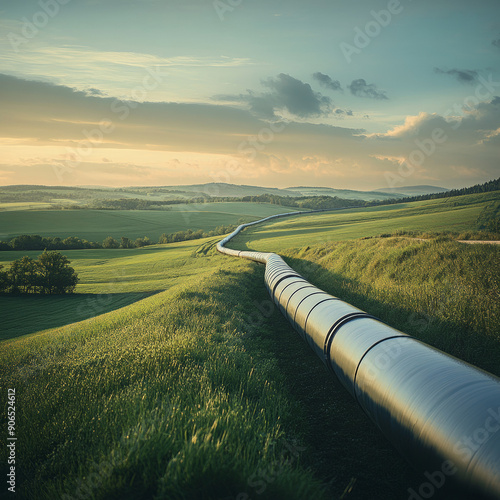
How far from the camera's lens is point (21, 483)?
11.1 feet

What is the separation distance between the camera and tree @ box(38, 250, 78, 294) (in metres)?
32.7

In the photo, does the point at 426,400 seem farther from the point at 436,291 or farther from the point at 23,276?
the point at 23,276

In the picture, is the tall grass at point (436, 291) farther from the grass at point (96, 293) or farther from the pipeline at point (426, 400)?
the grass at point (96, 293)

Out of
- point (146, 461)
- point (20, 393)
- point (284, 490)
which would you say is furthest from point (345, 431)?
point (20, 393)

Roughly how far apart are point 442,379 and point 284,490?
2.40 metres

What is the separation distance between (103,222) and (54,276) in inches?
2608

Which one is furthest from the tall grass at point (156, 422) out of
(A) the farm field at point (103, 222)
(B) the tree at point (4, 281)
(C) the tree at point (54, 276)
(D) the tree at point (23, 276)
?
(A) the farm field at point (103, 222)

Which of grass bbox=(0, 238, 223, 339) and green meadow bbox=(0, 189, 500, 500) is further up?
green meadow bbox=(0, 189, 500, 500)

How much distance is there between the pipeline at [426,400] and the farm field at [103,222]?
8002 centimetres

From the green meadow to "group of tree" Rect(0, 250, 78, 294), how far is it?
1066 inches

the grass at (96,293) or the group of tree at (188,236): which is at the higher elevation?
the group of tree at (188,236)

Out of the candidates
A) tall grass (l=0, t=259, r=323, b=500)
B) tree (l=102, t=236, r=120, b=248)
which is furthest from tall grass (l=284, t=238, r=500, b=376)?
tree (l=102, t=236, r=120, b=248)

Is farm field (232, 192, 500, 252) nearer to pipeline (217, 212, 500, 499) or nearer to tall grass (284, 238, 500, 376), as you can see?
tall grass (284, 238, 500, 376)

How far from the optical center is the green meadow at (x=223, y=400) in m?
3.05
